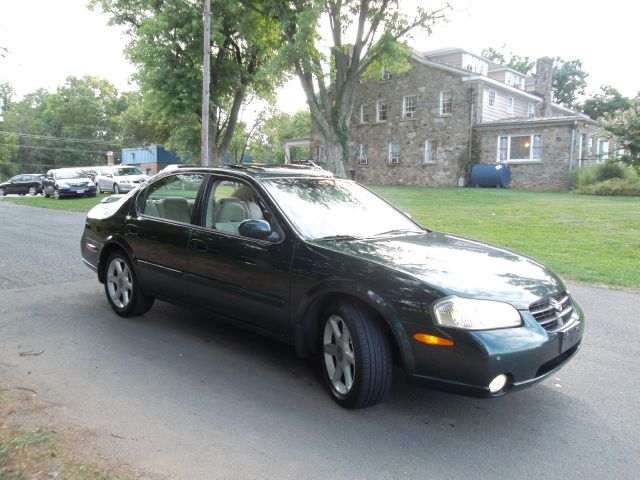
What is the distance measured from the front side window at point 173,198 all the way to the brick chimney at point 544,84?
36.0 meters

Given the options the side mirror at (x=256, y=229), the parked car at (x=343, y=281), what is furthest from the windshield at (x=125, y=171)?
the side mirror at (x=256, y=229)

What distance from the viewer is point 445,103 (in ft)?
105

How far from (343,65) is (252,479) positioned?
21.0 metres

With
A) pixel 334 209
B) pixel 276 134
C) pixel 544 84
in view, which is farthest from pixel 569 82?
pixel 334 209

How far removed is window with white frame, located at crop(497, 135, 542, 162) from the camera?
28.6 m

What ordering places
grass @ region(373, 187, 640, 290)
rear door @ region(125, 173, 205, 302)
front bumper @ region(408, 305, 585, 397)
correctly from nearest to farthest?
front bumper @ region(408, 305, 585, 397)
rear door @ region(125, 173, 205, 302)
grass @ region(373, 187, 640, 290)

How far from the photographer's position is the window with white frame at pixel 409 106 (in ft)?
109

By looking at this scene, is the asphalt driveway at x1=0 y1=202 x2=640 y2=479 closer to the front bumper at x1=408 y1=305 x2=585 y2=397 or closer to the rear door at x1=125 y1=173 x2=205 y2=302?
the front bumper at x1=408 y1=305 x2=585 y2=397

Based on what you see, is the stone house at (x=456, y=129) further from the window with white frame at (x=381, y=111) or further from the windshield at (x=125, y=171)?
the windshield at (x=125, y=171)

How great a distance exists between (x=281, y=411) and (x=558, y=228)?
11.2 metres

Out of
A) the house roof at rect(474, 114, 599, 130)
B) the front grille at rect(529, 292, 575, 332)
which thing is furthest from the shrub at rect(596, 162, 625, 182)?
the front grille at rect(529, 292, 575, 332)

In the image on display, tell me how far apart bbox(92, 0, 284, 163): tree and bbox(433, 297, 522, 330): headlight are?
18.4 metres

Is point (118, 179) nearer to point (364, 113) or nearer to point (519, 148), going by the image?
point (364, 113)

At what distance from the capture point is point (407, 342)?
3260 millimetres
